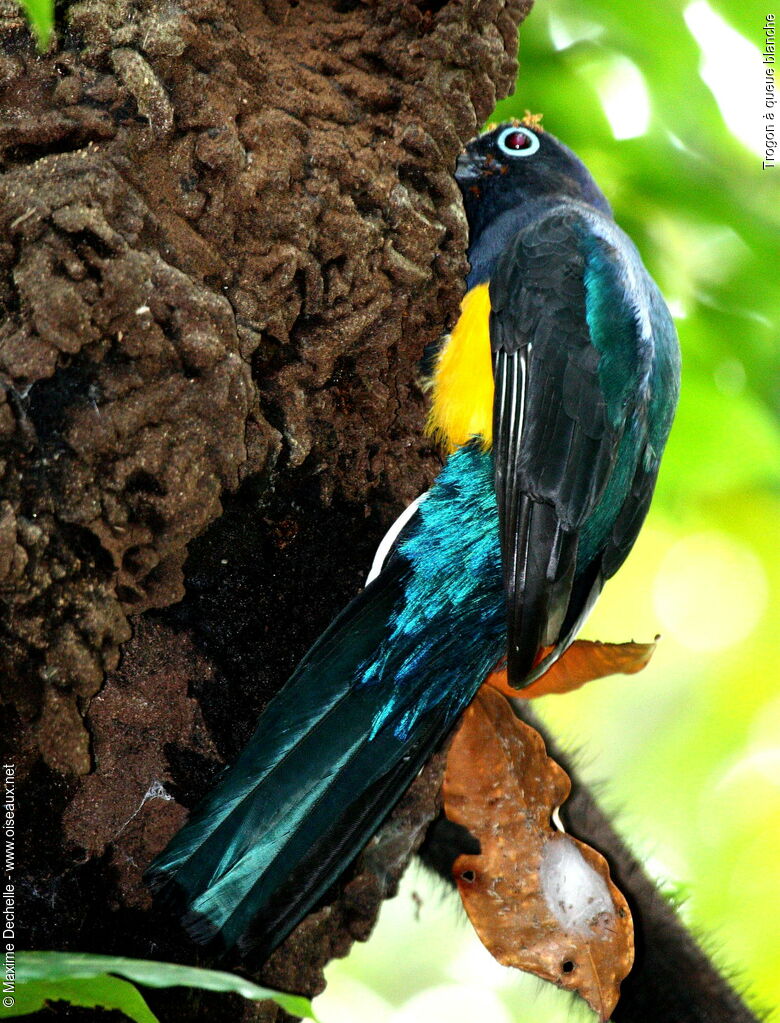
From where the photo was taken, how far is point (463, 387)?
8.94ft

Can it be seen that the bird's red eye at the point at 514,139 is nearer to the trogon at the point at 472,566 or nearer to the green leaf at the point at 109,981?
the trogon at the point at 472,566

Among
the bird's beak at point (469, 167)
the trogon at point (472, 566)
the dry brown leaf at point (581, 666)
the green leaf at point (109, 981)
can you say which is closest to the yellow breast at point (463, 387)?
the trogon at point (472, 566)

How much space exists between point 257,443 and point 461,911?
124cm

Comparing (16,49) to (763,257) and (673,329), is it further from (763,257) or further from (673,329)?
(763,257)

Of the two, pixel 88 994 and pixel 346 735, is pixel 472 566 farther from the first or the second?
pixel 88 994

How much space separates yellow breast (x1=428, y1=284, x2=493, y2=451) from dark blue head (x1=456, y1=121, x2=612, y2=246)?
25.7 inches

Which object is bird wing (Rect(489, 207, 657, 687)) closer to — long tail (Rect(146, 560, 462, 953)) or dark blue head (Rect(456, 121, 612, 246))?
long tail (Rect(146, 560, 462, 953))

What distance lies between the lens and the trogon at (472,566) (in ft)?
7.50

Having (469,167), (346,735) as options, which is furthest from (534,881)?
(469,167)

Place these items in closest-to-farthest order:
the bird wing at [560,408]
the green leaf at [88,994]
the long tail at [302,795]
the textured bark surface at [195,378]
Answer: the green leaf at [88,994]
the textured bark surface at [195,378]
the long tail at [302,795]
the bird wing at [560,408]

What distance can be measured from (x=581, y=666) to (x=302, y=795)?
80 centimetres

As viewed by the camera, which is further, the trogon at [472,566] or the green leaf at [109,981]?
the trogon at [472,566]

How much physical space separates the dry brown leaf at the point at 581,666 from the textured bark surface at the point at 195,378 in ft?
1.02

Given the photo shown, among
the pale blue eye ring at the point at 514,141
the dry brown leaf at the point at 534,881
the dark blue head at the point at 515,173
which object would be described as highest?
the pale blue eye ring at the point at 514,141
